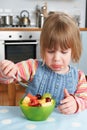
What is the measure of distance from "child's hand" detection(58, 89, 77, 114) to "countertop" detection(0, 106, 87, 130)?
2cm

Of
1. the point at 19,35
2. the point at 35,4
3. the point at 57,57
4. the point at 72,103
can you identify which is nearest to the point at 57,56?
the point at 57,57

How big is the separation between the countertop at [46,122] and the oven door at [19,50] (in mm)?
2537

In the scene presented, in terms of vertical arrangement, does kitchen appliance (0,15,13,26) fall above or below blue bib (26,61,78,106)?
above

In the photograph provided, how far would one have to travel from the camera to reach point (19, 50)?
3.51m

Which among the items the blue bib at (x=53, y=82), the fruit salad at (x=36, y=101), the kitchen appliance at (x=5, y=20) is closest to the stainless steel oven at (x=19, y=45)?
the kitchen appliance at (x=5, y=20)

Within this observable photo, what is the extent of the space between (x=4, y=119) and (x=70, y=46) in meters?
0.36

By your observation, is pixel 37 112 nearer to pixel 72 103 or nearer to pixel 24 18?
pixel 72 103

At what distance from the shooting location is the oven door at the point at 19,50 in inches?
136

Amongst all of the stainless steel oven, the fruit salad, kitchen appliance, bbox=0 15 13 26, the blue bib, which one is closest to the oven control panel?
the stainless steel oven

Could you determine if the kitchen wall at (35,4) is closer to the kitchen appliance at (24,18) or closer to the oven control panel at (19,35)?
the kitchen appliance at (24,18)

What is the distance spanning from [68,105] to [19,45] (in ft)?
8.60

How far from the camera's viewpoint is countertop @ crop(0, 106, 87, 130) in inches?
32.7

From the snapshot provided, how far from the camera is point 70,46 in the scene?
102 centimetres

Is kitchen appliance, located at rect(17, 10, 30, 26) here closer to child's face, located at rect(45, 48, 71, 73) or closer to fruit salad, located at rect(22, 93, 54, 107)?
child's face, located at rect(45, 48, 71, 73)
